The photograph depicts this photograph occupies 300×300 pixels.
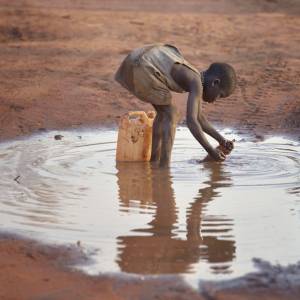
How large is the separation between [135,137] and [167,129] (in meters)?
0.42

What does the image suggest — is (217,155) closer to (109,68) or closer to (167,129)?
(167,129)

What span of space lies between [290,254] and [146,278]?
920mm

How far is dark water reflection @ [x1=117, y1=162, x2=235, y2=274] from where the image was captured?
4680 millimetres

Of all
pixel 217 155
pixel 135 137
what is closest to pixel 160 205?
pixel 217 155

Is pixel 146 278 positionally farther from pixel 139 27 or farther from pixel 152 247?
pixel 139 27

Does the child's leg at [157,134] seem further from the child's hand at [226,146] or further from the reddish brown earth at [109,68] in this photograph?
the reddish brown earth at [109,68]

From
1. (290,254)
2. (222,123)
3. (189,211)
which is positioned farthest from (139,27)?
(290,254)

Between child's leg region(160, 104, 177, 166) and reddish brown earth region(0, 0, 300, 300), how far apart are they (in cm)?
212

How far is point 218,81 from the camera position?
6.83 m

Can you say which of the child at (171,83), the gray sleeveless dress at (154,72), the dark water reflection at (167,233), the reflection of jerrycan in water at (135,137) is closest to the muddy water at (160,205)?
the dark water reflection at (167,233)

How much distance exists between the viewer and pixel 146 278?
440 centimetres

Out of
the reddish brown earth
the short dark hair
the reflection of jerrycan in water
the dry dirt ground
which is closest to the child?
the short dark hair

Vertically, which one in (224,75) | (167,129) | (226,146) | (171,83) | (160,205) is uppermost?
(224,75)

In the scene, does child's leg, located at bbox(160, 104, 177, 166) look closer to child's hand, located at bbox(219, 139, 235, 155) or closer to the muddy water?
the muddy water
